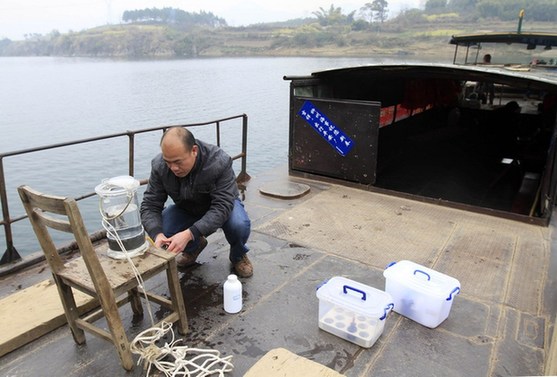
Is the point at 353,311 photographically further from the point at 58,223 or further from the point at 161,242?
the point at 58,223

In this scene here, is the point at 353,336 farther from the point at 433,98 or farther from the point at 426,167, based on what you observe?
the point at 433,98

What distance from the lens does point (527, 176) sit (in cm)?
815

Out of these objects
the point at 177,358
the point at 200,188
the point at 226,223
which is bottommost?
the point at 177,358

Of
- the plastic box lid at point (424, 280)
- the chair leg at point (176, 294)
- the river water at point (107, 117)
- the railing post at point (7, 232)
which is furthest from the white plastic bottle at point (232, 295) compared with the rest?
the river water at point (107, 117)

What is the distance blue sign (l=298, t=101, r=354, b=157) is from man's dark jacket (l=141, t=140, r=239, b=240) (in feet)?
10.1

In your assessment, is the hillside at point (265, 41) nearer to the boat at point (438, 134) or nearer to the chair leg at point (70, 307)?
the boat at point (438, 134)

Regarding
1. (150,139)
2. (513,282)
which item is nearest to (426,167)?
(513,282)

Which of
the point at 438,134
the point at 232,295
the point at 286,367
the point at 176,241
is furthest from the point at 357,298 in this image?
the point at 438,134

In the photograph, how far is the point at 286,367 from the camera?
2.33 m

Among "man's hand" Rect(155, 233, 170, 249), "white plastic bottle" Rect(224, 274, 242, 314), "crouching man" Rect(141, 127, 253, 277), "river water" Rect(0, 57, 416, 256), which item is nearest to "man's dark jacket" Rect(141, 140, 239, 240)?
"crouching man" Rect(141, 127, 253, 277)

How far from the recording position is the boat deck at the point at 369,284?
8.29ft

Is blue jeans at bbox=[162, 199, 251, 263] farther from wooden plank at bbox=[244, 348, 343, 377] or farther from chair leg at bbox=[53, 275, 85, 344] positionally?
wooden plank at bbox=[244, 348, 343, 377]

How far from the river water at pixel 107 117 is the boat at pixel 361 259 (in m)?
6.70

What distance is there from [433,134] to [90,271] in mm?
11274
